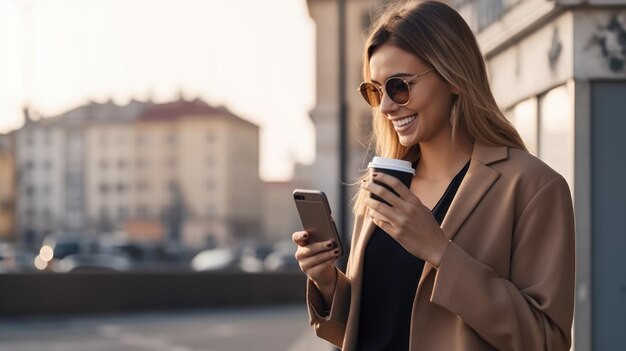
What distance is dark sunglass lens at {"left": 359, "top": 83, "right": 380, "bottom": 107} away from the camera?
3324 mm

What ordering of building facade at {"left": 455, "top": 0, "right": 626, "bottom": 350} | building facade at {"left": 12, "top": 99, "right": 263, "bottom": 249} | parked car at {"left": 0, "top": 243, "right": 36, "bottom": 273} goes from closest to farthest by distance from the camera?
building facade at {"left": 455, "top": 0, "right": 626, "bottom": 350}, parked car at {"left": 0, "top": 243, "right": 36, "bottom": 273}, building facade at {"left": 12, "top": 99, "right": 263, "bottom": 249}

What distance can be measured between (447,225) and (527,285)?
248 mm

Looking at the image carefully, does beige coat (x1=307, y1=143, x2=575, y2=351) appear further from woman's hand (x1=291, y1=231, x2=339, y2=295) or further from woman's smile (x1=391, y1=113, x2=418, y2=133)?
woman's hand (x1=291, y1=231, x2=339, y2=295)

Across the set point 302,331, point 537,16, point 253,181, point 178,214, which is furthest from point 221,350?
point 253,181

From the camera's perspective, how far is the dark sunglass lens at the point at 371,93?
3324 millimetres

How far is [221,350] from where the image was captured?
60.7 feet

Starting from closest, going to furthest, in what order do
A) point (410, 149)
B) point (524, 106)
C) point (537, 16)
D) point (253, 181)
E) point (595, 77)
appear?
1. point (410, 149)
2. point (595, 77)
3. point (537, 16)
4. point (524, 106)
5. point (253, 181)

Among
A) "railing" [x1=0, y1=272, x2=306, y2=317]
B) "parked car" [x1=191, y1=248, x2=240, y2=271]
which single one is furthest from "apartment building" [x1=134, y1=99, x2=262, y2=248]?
"railing" [x1=0, y1=272, x2=306, y2=317]

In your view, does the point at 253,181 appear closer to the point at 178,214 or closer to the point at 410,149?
the point at 178,214

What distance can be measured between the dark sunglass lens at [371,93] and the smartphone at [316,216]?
0.30 metres

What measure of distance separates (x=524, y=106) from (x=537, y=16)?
39.2 inches

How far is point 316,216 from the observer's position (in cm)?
338

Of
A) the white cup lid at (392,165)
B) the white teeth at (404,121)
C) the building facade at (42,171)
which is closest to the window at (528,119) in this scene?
the white teeth at (404,121)

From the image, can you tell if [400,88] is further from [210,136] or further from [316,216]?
[210,136]
